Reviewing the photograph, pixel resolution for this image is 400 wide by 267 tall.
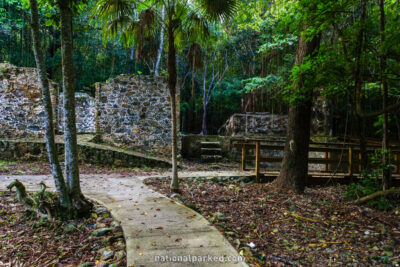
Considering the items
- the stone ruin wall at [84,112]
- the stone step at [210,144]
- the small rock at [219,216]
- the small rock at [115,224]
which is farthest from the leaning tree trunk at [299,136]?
the stone ruin wall at [84,112]

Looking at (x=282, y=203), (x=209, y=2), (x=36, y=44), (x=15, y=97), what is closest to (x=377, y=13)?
(x=209, y=2)

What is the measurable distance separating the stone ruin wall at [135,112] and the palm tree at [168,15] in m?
4.15

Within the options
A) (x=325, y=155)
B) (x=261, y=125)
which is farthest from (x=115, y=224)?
(x=261, y=125)

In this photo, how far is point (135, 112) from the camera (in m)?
8.62

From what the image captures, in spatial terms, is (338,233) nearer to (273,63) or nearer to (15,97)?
(15,97)

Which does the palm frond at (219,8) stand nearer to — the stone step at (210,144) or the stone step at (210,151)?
the stone step at (210,151)

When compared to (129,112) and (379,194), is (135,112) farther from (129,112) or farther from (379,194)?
(379,194)

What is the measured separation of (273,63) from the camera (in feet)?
40.0

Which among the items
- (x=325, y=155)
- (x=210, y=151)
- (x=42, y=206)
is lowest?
(x=42, y=206)

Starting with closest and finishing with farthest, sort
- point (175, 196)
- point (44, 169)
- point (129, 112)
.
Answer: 1. point (175, 196)
2. point (44, 169)
3. point (129, 112)

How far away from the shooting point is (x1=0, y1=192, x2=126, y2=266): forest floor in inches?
91.6

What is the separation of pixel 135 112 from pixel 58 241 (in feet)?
20.7

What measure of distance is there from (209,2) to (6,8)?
40.5 feet

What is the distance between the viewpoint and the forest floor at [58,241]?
7.63ft
